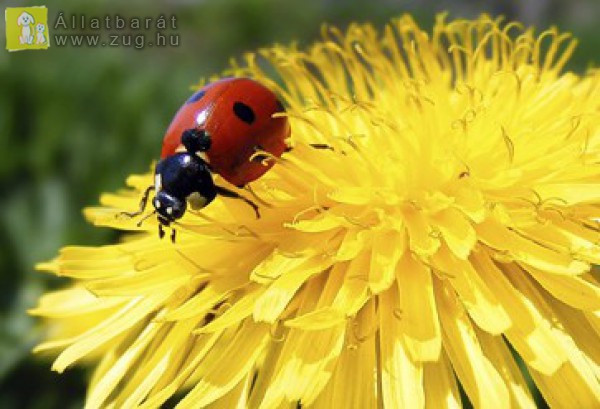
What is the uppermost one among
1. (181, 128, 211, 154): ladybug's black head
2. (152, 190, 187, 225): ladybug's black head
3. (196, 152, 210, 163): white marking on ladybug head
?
(181, 128, 211, 154): ladybug's black head

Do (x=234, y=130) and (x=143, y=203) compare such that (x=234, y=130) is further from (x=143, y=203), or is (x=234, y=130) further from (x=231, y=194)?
(x=143, y=203)

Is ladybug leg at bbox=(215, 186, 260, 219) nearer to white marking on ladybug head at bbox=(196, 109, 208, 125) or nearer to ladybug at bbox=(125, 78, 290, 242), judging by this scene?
ladybug at bbox=(125, 78, 290, 242)

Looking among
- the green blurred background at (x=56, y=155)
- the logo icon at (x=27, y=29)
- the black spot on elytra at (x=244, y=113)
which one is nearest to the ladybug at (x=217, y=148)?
the black spot on elytra at (x=244, y=113)

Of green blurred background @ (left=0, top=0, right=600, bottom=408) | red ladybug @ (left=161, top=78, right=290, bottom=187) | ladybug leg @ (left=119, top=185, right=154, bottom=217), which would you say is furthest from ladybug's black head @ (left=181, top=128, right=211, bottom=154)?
green blurred background @ (left=0, top=0, right=600, bottom=408)

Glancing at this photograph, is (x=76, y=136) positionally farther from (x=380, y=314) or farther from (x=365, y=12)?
(x=365, y=12)

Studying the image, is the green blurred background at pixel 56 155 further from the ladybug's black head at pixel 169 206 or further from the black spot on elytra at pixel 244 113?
the black spot on elytra at pixel 244 113

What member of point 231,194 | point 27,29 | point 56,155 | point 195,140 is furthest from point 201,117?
point 56,155

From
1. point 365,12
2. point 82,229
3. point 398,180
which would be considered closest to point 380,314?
point 398,180
